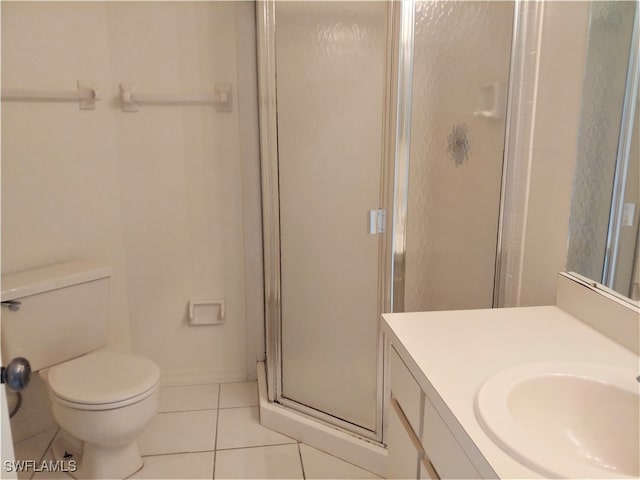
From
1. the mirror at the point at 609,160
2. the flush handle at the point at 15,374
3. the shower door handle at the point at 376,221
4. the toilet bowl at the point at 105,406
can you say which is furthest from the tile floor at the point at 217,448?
the flush handle at the point at 15,374

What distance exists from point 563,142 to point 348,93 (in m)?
0.78

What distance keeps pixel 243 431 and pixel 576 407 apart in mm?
1624

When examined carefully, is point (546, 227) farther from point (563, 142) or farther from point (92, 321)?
point (92, 321)

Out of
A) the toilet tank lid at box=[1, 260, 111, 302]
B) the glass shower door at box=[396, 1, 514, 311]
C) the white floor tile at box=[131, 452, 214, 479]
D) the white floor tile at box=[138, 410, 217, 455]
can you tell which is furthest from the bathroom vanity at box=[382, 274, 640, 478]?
the toilet tank lid at box=[1, 260, 111, 302]

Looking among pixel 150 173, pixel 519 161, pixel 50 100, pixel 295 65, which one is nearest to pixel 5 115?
pixel 50 100

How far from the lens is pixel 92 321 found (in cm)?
220

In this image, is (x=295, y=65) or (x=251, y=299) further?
(x=251, y=299)

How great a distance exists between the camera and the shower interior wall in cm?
221

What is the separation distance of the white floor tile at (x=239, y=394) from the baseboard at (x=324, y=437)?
174 millimetres

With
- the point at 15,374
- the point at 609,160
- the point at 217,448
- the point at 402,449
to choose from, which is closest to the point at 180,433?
the point at 217,448

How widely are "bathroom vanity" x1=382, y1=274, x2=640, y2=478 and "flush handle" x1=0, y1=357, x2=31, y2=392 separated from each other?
2.40ft

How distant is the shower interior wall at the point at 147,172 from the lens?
2213 millimetres

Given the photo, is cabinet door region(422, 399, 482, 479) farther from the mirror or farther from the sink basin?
the mirror

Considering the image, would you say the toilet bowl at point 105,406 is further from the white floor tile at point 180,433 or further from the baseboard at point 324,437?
the baseboard at point 324,437
